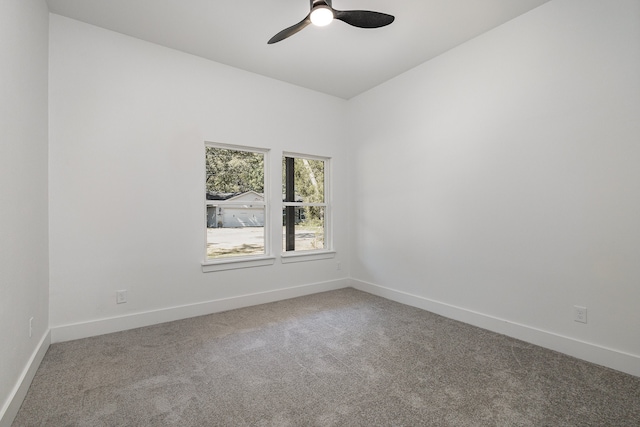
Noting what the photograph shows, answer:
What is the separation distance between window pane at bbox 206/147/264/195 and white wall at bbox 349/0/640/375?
Answer: 1.75m

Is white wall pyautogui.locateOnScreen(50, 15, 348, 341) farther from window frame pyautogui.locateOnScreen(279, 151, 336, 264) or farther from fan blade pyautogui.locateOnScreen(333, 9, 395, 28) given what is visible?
fan blade pyautogui.locateOnScreen(333, 9, 395, 28)

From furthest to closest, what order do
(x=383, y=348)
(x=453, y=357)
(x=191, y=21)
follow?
(x=191, y=21)
(x=383, y=348)
(x=453, y=357)

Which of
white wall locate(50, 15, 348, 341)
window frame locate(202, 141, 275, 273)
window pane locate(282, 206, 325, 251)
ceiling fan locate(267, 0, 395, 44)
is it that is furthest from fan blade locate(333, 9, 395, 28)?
window pane locate(282, 206, 325, 251)

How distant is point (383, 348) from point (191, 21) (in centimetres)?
334

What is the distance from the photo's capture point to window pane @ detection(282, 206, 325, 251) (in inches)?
166

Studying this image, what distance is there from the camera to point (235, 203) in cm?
372

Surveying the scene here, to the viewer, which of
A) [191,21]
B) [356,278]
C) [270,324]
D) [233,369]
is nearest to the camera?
[233,369]

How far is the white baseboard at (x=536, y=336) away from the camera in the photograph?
2.16 meters

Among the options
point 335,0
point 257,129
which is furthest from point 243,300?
point 335,0

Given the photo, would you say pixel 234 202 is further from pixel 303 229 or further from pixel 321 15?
pixel 321 15

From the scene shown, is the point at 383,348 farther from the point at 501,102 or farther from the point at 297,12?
the point at 297,12

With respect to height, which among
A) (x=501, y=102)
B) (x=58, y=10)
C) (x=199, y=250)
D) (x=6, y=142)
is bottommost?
(x=199, y=250)

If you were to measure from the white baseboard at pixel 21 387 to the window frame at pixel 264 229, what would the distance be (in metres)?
1.44

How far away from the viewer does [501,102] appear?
2834mm
